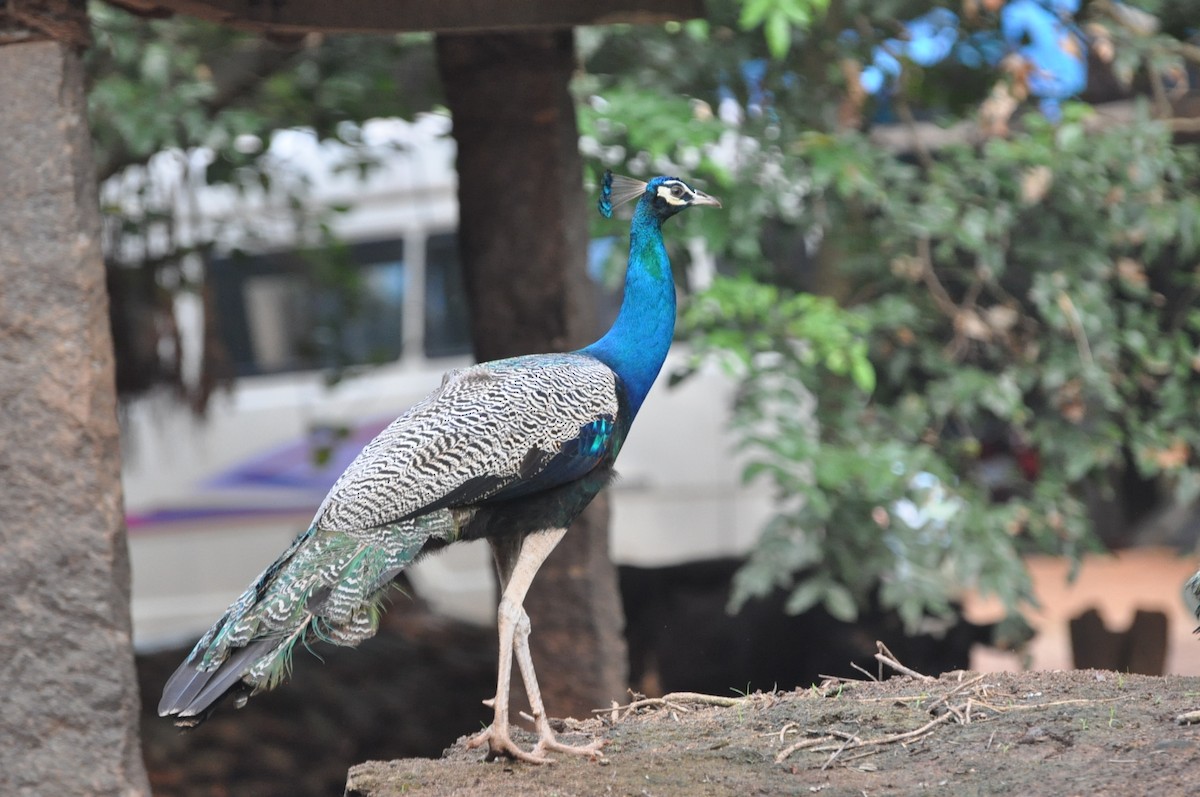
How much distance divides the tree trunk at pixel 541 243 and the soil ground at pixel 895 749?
1219 mm

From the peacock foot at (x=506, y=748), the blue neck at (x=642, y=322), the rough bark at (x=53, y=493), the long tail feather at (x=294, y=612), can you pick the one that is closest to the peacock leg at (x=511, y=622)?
the peacock foot at (x=506, y=748)

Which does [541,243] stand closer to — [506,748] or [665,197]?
[665,197]

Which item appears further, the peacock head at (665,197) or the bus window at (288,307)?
the bus window at (288,307)

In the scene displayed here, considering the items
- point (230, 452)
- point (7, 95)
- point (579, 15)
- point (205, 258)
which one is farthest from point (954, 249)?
point (230, 452)

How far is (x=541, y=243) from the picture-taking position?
17.1 feet

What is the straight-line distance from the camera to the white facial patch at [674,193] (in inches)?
154

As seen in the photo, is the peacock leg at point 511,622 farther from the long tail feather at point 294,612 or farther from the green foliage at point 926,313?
the green foliage at point 926,313

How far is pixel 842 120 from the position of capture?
623cm

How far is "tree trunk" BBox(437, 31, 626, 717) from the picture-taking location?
515 centimetres

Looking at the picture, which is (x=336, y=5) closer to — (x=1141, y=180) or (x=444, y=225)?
(x=1141, y=180)

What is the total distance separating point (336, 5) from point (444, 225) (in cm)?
505

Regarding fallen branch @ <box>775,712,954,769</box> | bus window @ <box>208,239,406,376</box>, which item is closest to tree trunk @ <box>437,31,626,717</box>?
fallen branch @ <box>775,712,954,769</box>

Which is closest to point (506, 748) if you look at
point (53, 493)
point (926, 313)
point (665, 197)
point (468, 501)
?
point (468, 501)

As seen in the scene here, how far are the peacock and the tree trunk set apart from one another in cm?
137
